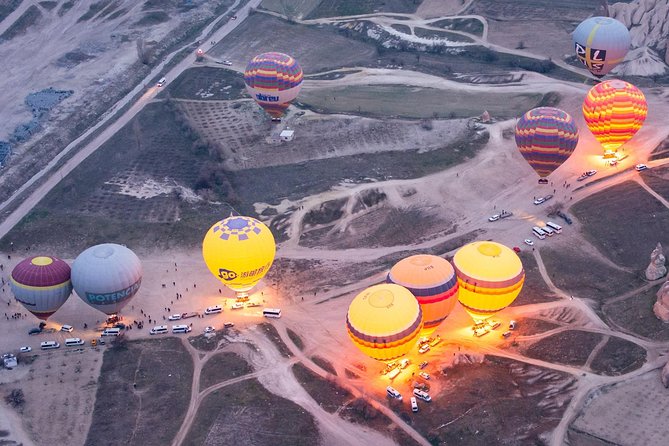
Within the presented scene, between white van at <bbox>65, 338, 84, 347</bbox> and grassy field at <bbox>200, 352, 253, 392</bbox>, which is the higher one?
white van at <bbox>65, 338, 84, 347</bbox>

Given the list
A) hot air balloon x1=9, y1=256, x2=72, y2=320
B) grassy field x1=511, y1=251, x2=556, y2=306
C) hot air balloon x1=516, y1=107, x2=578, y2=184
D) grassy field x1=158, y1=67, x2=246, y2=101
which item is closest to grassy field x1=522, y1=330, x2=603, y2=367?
grassy field x1=511, y1=251, x2=556, y2=306

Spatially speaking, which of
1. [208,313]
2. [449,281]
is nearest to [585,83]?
[449,281]

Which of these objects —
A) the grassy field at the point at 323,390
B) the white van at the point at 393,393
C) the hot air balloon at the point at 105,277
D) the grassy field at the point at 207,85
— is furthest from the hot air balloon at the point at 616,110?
the hot air balloon at the point at 105,277

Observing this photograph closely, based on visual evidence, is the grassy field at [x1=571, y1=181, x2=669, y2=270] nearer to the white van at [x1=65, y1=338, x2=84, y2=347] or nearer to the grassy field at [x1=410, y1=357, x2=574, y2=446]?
the grassy field at [x1=410, y1=357, x2=574, y2=446]

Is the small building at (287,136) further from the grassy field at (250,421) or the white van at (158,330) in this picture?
the grassy field at (250,421)

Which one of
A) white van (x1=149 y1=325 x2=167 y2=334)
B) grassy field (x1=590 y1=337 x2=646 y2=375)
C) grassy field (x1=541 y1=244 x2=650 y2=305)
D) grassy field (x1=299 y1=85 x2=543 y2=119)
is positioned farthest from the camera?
grassy field (x1=299 y1=85 x2=543 y2=119)

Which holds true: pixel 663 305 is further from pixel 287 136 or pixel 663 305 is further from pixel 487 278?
pixel 287 136

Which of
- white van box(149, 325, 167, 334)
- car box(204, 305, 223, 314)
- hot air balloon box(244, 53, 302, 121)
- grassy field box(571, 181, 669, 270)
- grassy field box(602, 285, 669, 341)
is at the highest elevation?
hot air balloon box(244, 53, 302, 121)

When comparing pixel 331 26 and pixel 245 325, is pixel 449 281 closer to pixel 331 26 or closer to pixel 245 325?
pixel 245 325
